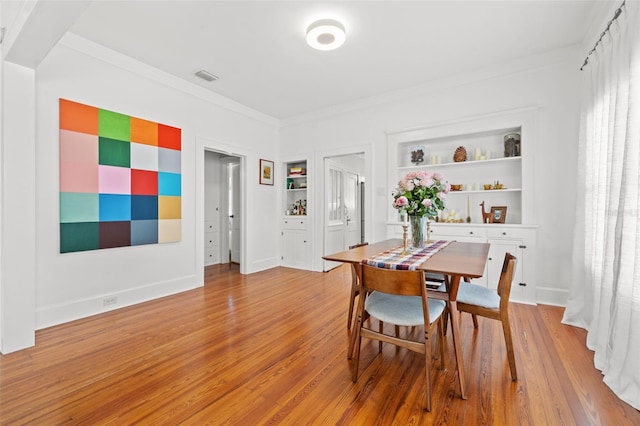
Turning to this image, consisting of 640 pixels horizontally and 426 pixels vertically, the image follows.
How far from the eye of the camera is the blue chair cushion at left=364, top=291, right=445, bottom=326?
175cm

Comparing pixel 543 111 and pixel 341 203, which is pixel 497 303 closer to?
pixel 543 111

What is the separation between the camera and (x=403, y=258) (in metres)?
2.08

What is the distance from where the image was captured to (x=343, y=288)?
159 inches

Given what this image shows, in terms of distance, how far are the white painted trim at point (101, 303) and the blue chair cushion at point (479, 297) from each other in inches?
137

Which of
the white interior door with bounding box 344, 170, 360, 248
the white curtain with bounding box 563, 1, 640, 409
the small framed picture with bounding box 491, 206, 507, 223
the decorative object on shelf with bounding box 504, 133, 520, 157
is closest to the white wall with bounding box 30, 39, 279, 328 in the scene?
the white interior door with bounding box 344, 170, 360, 248

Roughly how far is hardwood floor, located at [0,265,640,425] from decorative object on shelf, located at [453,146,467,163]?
79.4 inches

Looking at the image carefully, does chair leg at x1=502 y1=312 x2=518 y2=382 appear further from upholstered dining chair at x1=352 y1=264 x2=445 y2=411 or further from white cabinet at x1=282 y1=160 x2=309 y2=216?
white cabinet at x1=282 y1=160 x2=309 y2=216

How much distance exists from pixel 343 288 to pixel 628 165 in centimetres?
310

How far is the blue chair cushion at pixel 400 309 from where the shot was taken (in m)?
1.75

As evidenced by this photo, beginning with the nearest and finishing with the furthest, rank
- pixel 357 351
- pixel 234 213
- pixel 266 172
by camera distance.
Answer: pixel 357 351 → pixel 266 172 → pixel 234 213

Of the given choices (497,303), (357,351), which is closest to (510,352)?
(497,303)

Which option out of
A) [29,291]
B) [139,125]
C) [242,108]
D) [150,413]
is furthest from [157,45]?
[150,413]

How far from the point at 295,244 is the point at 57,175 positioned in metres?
3.57

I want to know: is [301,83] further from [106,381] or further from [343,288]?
[106,381]
